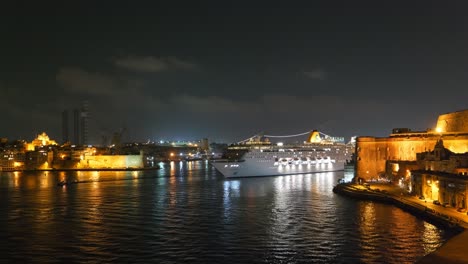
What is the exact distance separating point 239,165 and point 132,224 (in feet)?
94.6

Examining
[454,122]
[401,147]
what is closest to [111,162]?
[401,147]

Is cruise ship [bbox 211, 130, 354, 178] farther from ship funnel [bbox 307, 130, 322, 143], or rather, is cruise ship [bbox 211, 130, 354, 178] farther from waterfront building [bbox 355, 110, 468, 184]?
waterfront building [bbox 355, 110, 468, 184]

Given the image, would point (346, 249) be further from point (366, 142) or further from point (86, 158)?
point (86, 158)

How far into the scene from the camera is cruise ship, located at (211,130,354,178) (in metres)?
49.2

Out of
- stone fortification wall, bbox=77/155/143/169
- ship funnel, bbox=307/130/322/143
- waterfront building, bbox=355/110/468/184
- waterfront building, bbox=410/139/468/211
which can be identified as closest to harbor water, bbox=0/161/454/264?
waterfront building, bbox=410/139/468/211

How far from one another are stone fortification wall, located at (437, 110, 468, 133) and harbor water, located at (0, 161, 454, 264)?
10.1 m

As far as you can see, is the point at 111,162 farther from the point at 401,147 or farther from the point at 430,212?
the point at 430,212

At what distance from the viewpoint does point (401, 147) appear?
36281mm

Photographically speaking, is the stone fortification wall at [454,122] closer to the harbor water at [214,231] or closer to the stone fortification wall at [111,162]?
the harbor water at [214,231]

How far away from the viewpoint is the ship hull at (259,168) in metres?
48.4

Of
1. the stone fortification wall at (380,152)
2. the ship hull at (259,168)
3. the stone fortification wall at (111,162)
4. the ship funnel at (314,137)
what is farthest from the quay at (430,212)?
the stone fortification wall at (111,162)

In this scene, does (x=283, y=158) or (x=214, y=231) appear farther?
(x=283, y=158)

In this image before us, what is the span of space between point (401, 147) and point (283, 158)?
61.9ft

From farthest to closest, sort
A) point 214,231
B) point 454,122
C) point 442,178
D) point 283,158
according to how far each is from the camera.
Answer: point 283,158 < point 454,122 < point 442,178 < point 214,231
